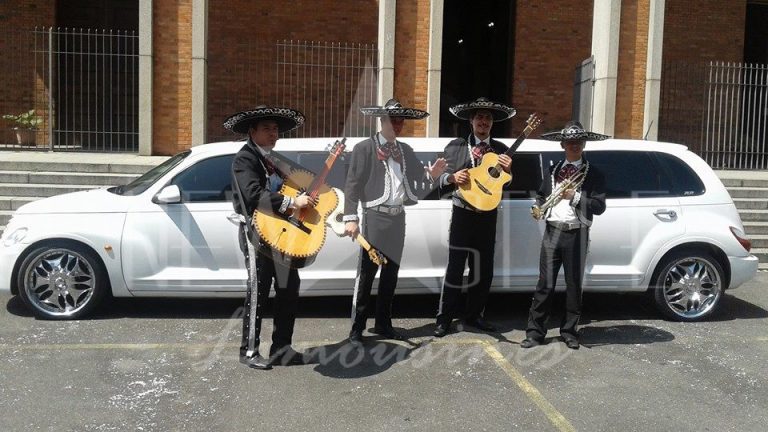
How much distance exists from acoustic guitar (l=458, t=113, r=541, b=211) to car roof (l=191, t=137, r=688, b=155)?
2.58ft

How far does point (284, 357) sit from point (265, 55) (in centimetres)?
1190

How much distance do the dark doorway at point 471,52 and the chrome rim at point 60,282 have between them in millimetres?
13719

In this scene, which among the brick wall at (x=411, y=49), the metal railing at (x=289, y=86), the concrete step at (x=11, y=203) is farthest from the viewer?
the metal railing at (x=289, y=86)

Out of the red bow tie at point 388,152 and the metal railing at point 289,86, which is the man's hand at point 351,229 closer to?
the red bow tie at point 388,152

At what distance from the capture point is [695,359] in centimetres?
589

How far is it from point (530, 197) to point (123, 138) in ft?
39.3

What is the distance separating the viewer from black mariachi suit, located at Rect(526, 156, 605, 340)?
6.06 metres

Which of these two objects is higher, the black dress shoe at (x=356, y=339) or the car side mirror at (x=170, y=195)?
the car side mirror at (x=170, y=195)

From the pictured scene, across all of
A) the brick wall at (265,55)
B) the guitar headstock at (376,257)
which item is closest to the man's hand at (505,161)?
the guitar headstock at (376,257)

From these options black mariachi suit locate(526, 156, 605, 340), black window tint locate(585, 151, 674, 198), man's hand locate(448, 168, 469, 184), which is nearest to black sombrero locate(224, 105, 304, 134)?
man's hand locate(448, 168, 469, 184)

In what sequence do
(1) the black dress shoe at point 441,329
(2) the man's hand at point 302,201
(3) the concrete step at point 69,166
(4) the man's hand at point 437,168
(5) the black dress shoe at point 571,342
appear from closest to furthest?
(2) the man's hand at point 302,201 → (4) the man's hand at point 437,168 → (5) the black dress shoe at point 571,342 → (1) the black dress shoe at point 441,329 → (3) the concrete step at point 69,166

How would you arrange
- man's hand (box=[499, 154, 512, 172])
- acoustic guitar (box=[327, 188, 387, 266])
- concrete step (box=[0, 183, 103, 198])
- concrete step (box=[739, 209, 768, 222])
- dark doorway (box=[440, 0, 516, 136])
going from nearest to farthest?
acoustic guitar (box=[327, 188, 387, 266]), man's hand (box=[499, 154, 512, 172]), concrete step (box=[0, 183, 103, 198]), concrete step (box=[739, 209, 768, 222]), dark doorway (box=[440, 0, 516, 136])

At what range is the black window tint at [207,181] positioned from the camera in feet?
21.6

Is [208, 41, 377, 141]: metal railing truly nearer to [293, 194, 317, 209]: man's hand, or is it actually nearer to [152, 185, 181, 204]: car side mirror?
[152, 185, 181, 204]: car side mirror
